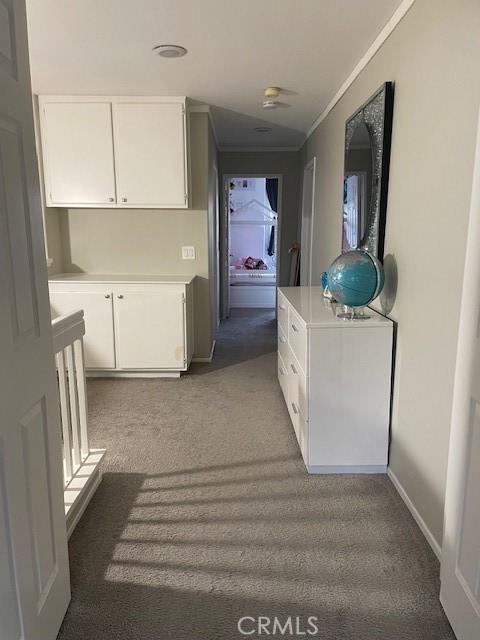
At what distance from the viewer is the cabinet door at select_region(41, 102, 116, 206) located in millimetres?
3926

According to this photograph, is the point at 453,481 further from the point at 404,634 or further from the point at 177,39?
the point at 177,39

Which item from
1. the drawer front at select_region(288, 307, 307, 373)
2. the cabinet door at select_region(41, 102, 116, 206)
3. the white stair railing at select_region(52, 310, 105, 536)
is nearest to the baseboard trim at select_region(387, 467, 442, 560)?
the drawer front at select_region(288, 307, 307, 373)

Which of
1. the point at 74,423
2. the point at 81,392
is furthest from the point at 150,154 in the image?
the point at 74,423

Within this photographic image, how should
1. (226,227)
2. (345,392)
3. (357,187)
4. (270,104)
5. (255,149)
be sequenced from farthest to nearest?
(226,227)
(255,149)
(270,104)
(357,187)
(345,392)

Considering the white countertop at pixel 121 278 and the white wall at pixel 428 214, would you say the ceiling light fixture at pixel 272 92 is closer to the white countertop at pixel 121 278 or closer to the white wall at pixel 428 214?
the white wall at pixel 428 214

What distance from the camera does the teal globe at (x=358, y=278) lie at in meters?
2.34

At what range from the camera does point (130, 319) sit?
13.2 ft

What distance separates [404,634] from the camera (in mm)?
1517

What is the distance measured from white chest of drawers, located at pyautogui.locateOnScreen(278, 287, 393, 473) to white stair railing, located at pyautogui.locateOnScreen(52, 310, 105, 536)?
112cm

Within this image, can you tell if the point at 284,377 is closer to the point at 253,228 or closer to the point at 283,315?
the point at 283,315

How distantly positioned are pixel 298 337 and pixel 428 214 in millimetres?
1027

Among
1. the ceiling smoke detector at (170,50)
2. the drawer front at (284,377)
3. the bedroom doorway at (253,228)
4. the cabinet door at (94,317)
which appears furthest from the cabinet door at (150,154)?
the bedroom doorway at (253,228)

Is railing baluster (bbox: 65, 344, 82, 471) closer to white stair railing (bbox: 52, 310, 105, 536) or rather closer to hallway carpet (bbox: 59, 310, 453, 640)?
white stair railing (bbox: 52, 310, 105, 536)

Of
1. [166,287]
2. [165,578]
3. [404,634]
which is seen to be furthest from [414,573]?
[166,287]
